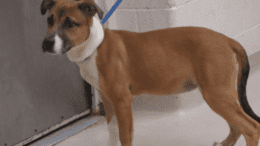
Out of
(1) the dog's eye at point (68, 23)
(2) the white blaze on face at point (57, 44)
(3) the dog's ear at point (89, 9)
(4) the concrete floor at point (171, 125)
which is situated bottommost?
(4) the concrete floor at point (171, 125)

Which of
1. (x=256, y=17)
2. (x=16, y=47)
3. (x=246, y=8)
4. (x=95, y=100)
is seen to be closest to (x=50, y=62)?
(x=16, y=47)

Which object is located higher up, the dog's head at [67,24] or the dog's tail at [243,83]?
the dog's head at [67,24]

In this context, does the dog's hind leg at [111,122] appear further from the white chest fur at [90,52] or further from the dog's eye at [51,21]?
the dog's eye at [51,21]

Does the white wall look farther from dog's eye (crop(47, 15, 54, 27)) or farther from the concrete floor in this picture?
dog's eye (crop(47, 15, 54, 27))

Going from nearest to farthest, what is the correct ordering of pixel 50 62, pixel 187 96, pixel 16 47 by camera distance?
1. pixel 16 47
2. pixel 50 62
3. pixel 187 96

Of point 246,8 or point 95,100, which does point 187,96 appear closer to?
point 95,100

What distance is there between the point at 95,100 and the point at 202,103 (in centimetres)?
71

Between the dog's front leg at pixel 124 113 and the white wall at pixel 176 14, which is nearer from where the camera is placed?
the dog's front leg at pixel 124 113

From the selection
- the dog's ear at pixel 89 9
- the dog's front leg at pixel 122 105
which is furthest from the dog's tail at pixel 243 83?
the dog's ear at pixel 89 9

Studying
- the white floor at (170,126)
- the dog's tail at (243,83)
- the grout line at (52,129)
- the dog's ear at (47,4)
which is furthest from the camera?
the grout line at (52,129)

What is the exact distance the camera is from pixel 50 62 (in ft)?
5.28

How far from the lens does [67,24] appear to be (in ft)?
3.06

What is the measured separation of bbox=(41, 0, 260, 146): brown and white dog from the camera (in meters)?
1.06

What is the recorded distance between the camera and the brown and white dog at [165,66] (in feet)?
3.47
